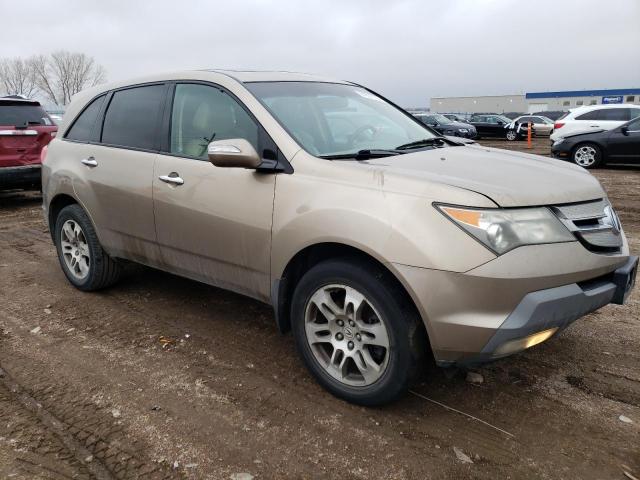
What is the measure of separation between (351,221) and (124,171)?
6.88ft

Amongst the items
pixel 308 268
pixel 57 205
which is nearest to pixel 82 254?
pixel 57 205

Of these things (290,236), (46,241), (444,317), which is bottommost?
(46,241)

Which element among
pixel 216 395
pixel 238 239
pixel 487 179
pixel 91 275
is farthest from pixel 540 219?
pixel 91 275

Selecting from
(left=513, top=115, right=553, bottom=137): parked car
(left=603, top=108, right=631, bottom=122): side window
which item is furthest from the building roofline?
(left=603, top=108, right=631, bottom=122): side window

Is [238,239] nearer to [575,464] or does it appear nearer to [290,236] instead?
[290,236]

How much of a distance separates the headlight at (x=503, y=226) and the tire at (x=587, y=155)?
11.7 metres

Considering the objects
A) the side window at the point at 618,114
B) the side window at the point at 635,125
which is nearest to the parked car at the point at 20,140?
the side window at the point at 635,125

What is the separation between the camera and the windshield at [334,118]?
3.25 meters

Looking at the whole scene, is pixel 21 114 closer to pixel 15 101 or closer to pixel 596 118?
pixel 15 101

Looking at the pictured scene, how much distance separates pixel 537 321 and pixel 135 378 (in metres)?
2.29

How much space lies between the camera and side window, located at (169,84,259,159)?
3365 millimetres

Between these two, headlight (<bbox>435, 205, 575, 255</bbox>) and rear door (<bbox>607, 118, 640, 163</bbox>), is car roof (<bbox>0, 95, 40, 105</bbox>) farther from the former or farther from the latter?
rear door (<bbox>607, 118, 640, 163</bbox>)

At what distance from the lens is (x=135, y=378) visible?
10.7 ft

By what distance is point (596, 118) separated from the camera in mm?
15273
